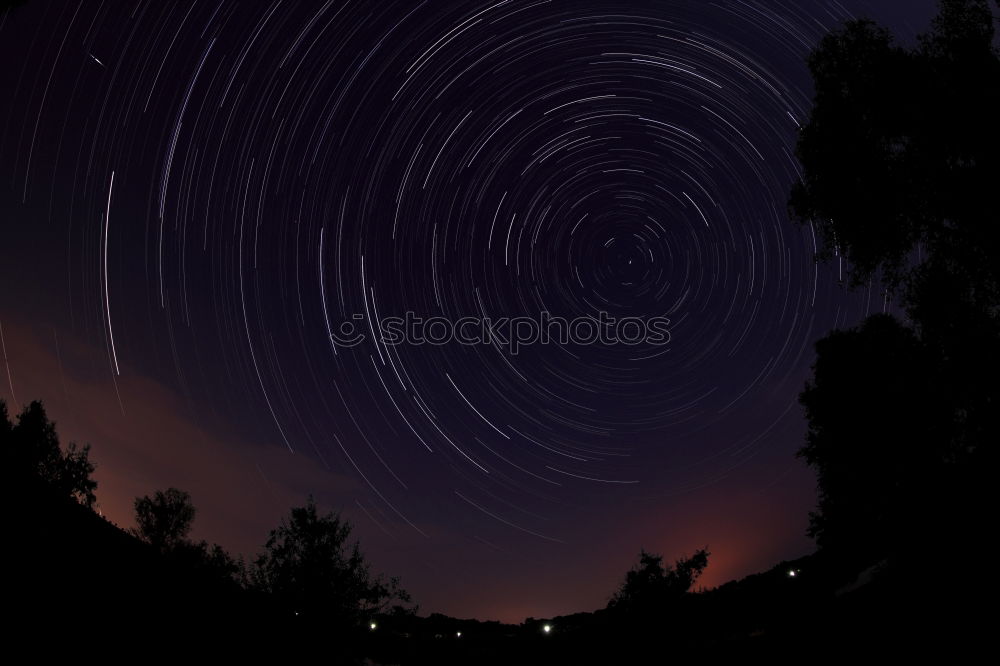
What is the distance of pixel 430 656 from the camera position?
1920 cm

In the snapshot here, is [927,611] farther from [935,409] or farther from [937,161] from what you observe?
[937,161]

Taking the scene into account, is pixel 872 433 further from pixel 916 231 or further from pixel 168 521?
pixel 168 521

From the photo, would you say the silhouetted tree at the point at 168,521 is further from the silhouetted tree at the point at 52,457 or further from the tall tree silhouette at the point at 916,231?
the tall tree silhouette at the point at 916,231

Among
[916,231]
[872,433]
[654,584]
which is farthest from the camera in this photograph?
[654,584]

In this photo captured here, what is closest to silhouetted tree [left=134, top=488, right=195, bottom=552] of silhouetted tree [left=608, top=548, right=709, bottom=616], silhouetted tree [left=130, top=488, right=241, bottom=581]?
silhouetted tree [left=130, top=488, right=241, bottom=581]

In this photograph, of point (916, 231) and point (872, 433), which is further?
point (872, 433)

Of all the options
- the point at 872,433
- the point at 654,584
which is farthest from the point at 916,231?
the point at 654,584

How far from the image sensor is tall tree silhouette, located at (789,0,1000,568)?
476 inches

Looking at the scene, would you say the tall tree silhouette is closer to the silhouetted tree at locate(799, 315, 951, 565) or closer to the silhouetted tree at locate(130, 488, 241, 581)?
the silhouetted tree at locate(799, 315, 951, 565)

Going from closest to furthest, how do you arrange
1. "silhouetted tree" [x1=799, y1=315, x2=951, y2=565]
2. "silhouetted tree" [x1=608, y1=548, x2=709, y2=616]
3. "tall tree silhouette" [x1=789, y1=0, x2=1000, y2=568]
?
1. "tall tree silhouette" [x1=789, y1=0, x2=1000, y2=568]
2. "silhouetted tree" [x1=799, y1=315, x2=951, y2=565]
3. "silhouetted tree" [x1=608, y1=548, x2=709, y2=616]

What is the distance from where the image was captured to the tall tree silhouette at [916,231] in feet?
39.7

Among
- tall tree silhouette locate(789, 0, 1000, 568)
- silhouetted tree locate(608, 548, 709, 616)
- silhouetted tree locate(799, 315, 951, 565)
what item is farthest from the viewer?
silhouetted tree locate(608, 548, 709, 616)

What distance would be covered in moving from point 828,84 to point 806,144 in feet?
5.30

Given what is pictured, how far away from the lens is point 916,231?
1337 centimetres
